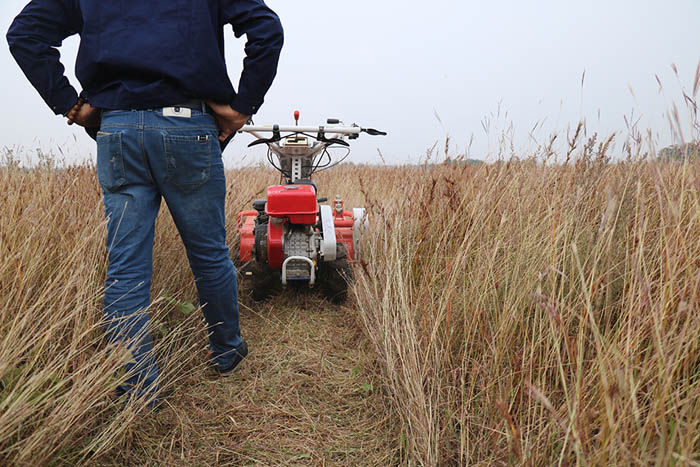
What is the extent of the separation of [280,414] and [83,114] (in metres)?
1.57

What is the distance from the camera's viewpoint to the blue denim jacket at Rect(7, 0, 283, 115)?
1.58 m

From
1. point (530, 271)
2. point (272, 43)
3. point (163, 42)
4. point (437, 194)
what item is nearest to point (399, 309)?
point (530, 271)

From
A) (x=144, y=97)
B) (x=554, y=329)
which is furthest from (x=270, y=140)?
(x=554, y=329)

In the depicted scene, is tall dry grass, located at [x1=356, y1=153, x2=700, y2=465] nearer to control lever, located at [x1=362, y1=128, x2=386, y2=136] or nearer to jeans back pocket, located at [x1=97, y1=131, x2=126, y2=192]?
control lever, located at [x1=362, y1=128, x2=386, y2=136]

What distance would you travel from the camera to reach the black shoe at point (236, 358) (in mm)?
2051

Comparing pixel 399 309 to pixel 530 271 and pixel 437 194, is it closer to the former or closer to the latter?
pixel 530 271

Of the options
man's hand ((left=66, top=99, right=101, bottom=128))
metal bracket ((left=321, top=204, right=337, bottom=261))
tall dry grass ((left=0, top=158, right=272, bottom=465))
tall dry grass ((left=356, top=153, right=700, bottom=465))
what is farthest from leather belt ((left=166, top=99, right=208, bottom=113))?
metal bracket ((left=321, top=204, right=337, bottom=261))

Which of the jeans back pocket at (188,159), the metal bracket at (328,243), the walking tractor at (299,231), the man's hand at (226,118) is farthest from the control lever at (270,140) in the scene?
the jeans back pocket at (188,159)

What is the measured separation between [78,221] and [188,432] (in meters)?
1.05

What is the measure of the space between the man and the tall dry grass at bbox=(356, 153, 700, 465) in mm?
982

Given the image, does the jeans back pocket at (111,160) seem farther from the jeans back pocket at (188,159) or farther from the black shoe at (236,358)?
the black shoe at (236,358)

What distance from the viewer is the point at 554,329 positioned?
1090 millimetres

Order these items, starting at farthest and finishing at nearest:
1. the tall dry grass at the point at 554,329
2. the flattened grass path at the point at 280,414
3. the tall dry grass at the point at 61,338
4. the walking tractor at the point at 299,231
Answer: the walking tractor at the point at 299,231
the flattened grass path at the point at 280,414
the tall dry grass at the point at 61,338
the tall dry grass at the point at 554,329

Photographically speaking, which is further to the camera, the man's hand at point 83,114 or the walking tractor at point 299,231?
the walking tractor at point 299,231
